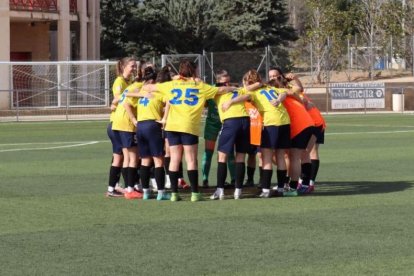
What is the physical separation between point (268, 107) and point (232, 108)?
552 millimetres

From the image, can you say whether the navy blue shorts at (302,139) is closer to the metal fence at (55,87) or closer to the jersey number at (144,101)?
the jersey number at (144,101)

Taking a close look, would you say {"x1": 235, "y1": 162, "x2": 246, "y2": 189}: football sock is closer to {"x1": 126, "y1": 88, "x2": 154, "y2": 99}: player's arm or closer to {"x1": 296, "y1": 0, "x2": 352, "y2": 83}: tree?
{"x1": 126, "y1": 88, "x2": 154, "y2": 99}: player's arm

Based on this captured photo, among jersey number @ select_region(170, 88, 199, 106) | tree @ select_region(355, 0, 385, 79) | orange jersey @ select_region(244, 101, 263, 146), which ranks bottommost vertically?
orange jersey @ select_region(244, 101, 263, 146)

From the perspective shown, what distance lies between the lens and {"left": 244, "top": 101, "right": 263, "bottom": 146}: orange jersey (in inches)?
567

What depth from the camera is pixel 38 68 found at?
154 feet

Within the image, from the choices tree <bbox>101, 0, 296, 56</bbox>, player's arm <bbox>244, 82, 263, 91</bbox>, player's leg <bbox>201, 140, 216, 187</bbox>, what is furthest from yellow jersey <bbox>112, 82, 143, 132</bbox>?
tree <bbox>101, 0, 296, 56</bbox>

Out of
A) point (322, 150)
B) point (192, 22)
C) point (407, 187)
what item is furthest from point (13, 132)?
point (192, 22)

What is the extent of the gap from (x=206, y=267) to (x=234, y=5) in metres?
57.0

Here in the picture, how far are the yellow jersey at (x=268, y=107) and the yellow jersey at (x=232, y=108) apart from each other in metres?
0.26

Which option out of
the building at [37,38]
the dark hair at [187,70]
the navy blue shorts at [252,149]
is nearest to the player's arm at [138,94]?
the dark hair at [187,70]

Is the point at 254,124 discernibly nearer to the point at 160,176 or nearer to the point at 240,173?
the point at 240,173

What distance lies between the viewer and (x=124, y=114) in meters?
14.7

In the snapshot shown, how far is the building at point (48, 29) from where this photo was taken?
4684 cm

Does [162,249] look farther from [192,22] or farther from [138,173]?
[192,22]
